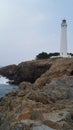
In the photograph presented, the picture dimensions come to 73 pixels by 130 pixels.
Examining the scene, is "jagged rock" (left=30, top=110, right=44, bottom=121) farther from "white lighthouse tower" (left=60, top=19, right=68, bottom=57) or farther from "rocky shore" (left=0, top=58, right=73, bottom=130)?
"white lighthouse tower" (left=60, top=19, right=68, bottom=57)

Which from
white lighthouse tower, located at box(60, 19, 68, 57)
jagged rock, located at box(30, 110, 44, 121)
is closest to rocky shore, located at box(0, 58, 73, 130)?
jagged rock, located at box(30, 110, 44, 121)

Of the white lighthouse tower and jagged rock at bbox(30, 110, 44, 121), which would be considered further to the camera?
the white lighthouse tower

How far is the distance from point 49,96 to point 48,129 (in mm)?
2874

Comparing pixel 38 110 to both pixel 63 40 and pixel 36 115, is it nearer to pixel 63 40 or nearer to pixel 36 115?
pixel 36 115

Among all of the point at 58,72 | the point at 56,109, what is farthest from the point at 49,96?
the point at 58,72

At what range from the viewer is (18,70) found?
65.0 meters

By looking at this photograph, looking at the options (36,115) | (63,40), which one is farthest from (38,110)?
(63,40)

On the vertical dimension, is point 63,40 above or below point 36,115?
above

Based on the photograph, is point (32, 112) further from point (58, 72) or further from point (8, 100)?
point (58, 72)

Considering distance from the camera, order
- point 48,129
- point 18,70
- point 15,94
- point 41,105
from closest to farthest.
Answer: point 48,129, point 41,105, point 15,94, point 18,70

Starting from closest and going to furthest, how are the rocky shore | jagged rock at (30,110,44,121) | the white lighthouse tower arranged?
the rocky shore → jagged rock at (30,110,44,121) → the white lighthouse tower

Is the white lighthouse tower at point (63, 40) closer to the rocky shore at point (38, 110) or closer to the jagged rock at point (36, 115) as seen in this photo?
the rocky shore at point (38, 110)

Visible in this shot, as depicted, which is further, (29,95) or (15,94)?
(15,94)

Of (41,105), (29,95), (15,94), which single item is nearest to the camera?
(41,105)
